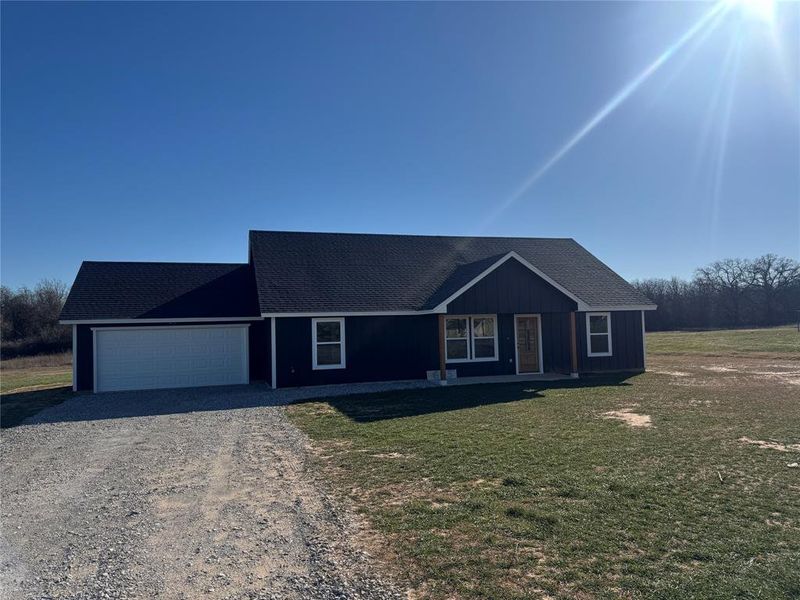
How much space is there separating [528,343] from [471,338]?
7.57ft

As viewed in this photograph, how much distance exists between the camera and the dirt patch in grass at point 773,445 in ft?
24.7

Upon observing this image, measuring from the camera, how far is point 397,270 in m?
19.8

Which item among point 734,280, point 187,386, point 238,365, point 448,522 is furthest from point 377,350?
point 734,280

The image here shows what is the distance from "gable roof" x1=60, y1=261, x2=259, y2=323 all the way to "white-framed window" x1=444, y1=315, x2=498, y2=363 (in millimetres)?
7079

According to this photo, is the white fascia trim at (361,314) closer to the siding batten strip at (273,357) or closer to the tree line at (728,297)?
the siding batten strip at (273,357)

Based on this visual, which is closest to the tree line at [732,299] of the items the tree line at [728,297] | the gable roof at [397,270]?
the tree line at [728,297]

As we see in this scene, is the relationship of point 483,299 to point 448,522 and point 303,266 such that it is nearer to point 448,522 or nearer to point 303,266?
point 303,266

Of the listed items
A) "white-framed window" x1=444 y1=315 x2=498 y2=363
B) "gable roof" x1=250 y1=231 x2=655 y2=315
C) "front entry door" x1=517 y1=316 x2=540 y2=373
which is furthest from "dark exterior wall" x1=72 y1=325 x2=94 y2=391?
"front entry door" x1=517 y1=316 x2=540 y2=373

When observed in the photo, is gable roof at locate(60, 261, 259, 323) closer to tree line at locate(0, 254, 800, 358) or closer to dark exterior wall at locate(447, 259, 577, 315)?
dark exterior wall at locate(447, 259, 577, 315)

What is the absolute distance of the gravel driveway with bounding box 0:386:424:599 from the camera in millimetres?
3969

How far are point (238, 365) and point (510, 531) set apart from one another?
15182 millimetres

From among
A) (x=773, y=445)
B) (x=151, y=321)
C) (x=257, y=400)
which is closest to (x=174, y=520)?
(x=773, y=445)

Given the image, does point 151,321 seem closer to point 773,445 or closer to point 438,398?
point 438,398

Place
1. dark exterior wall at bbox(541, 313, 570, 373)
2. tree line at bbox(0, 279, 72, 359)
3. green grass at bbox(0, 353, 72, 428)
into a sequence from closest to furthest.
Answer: green grass at bbox(0, 353, 72, 428), dark exterior wall at bbox(541, 313, 570, 373), tree line at bbox(0, 279, 72, 359)
